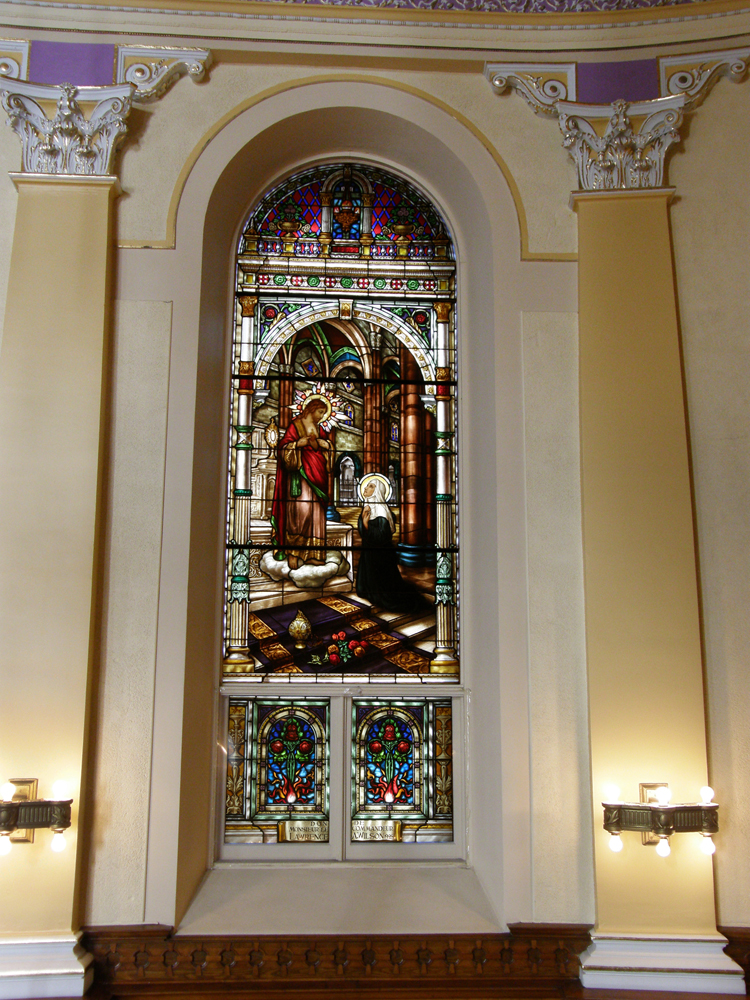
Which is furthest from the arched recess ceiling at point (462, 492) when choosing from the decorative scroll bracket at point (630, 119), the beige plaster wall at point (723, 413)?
the beige plaster wall at point (723, 413)

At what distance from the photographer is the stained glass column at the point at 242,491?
3.80 m

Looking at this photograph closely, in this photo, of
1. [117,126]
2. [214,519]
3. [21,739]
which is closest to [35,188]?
[117,126]

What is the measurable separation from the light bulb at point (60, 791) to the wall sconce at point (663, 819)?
7.06 feet

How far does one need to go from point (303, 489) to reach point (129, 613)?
1.13 m

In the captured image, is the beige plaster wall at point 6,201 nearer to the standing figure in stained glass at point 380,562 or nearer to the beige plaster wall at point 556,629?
the standing figure in stained glass at point 380,562

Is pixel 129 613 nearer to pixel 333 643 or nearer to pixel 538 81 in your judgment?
pixel 333 643

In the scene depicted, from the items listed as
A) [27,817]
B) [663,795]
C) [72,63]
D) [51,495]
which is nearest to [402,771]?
[663,795]

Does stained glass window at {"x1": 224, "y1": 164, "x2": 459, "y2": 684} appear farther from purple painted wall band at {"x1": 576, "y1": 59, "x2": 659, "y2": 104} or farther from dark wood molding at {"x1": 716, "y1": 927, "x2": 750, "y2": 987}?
dark wood molding at {"x1": 716, "y1": 927, "x2": 750, "y2": 987}

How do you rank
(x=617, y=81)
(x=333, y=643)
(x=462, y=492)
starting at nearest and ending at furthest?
(x=617, y=81)
(x=333, y=643)
(x=462, y=492)

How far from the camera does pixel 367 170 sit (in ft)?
14.0

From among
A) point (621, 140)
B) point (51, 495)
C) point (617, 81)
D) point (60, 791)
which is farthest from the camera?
point (617, 81)

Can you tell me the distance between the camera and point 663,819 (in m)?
2.97

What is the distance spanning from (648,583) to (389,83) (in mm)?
2683

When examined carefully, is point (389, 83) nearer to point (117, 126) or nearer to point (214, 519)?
point (117, 126)
